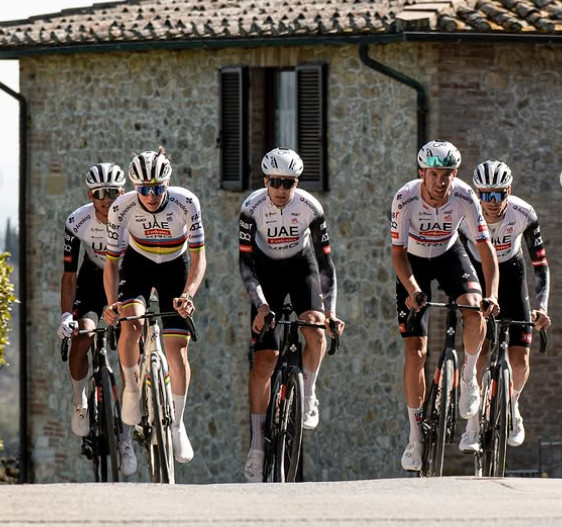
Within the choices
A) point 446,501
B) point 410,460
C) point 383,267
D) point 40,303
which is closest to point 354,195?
point 383,267

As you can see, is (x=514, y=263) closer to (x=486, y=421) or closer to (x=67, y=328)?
(x=486, y=421)

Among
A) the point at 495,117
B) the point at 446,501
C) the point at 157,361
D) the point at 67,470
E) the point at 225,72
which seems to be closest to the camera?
the point at 446,501

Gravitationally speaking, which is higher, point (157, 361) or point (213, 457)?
point (157, 361)

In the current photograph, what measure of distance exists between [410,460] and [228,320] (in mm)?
10356

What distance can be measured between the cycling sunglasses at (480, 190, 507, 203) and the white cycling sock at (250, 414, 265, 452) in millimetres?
2719

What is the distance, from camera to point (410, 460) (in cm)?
1565

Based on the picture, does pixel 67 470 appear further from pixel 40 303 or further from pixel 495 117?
pixel 495 117

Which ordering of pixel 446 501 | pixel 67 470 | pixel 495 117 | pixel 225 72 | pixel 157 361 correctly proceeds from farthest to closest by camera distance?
A: pixel 67 470
pixel 225 72
pixel 495 117
pixel 157 361
pixel 446 501

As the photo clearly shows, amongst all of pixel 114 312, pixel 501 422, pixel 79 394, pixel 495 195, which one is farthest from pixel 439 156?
pixel 79 394

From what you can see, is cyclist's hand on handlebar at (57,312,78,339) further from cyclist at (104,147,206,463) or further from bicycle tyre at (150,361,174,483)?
bicycle tyre at (150,361,174,483)

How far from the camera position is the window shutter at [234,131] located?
25734mm

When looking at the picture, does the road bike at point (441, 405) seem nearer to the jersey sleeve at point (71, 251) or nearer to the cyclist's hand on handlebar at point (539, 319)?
the cyclist's hand on handlebar at point (539, 319)

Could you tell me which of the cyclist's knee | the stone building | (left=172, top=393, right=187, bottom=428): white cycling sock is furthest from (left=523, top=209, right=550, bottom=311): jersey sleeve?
the stone building

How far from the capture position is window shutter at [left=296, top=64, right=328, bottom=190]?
2502 cm
